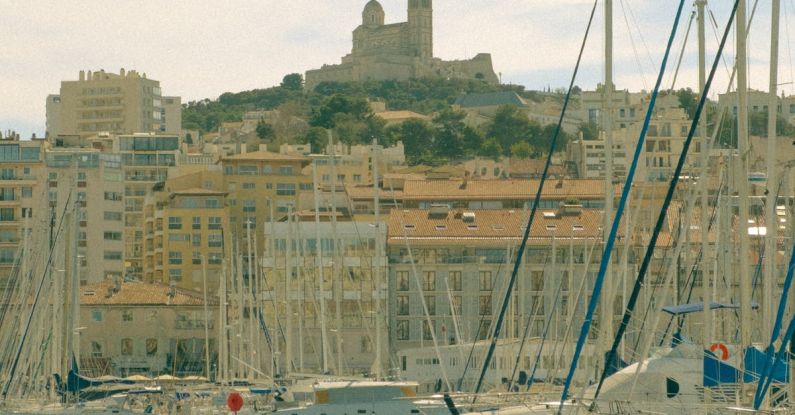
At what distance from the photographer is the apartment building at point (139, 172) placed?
127 m

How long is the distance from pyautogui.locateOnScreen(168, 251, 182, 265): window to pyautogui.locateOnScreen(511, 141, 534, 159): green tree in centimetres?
5807

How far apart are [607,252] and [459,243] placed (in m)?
52.8

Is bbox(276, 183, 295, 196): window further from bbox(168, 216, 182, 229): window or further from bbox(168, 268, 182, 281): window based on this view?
bbox(168, 268, 182, 281): window

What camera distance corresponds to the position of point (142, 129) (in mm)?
176000

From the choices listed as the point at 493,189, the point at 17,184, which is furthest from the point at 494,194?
the point at 17,184

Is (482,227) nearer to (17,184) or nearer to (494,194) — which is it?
(494,194)

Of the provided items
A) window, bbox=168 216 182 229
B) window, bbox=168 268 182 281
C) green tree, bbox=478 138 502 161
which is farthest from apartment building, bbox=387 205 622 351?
green tree, bbox=478 138 502 161

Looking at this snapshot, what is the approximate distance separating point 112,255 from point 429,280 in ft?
105

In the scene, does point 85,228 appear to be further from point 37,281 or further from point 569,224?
point 37,281

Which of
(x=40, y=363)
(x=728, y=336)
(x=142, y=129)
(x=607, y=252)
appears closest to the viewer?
(x=607, y=252)

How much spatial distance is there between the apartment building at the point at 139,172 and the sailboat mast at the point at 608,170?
3453 inches

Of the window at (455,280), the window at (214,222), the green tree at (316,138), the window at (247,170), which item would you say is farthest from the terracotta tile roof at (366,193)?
the green tree at (316,138)

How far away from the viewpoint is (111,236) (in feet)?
365

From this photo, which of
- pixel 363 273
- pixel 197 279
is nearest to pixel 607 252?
pixel 363 273
